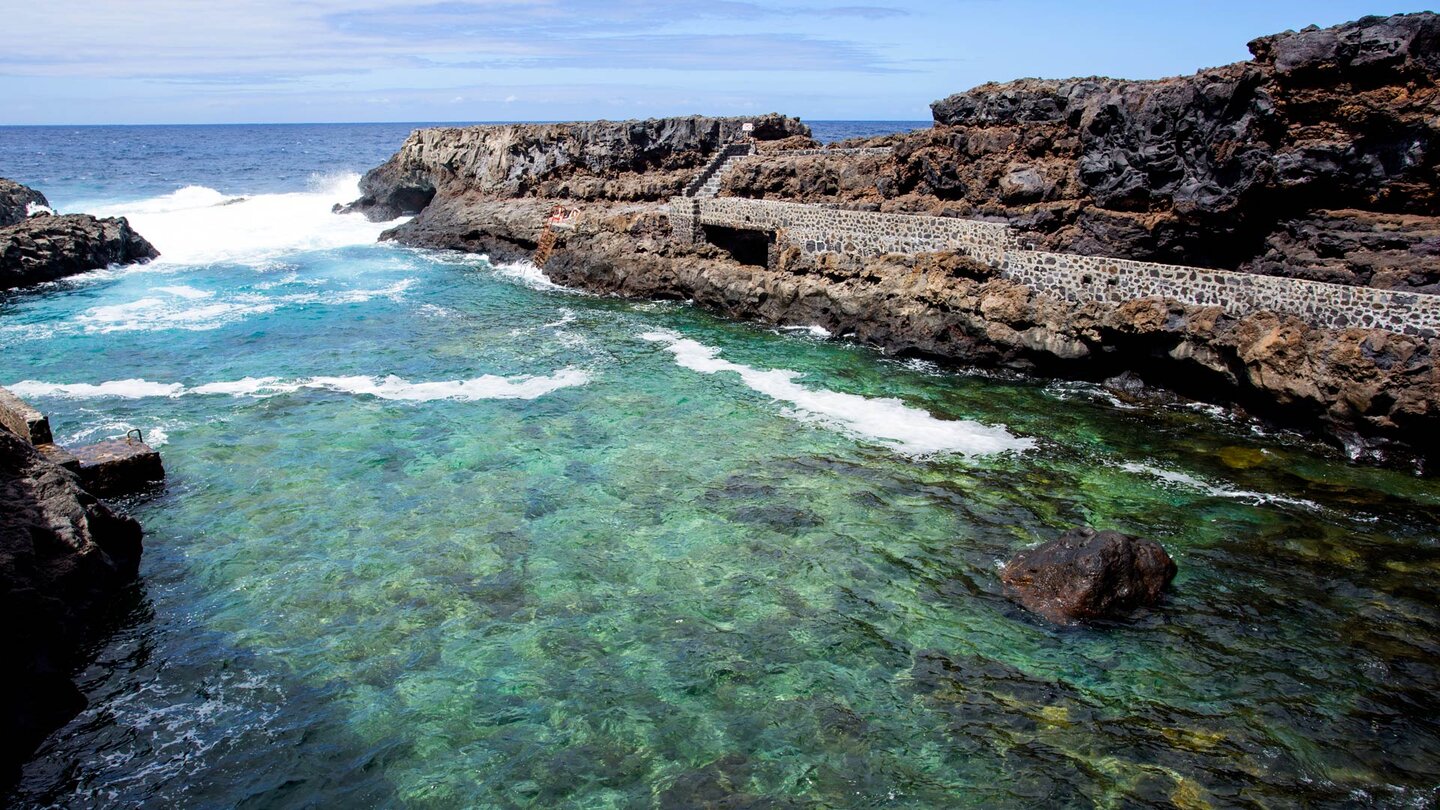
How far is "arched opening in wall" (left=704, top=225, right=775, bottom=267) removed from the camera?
32.8 metres

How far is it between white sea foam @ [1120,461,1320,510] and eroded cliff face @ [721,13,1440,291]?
5.78 meters

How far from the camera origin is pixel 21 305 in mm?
31172

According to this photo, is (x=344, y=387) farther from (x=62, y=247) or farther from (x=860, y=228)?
(x=62, y=247)

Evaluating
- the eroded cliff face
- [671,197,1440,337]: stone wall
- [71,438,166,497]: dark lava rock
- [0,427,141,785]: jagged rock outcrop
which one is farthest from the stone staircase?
[0,427,141,785]: jagged rock outcrop

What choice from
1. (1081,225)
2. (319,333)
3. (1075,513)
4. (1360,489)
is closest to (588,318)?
(319,333)

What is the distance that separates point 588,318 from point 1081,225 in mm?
14592

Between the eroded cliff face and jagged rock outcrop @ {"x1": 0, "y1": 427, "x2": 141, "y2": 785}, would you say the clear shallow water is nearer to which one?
jagged rock outcrop @ {"x1": 0, "y1": 427, "x2": 141, "y2": 785}

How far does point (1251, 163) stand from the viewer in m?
19.9

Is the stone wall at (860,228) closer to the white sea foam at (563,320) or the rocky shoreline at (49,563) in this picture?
the white sea foam at (563,320)

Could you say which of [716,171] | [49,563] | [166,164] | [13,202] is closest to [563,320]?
[716,171]

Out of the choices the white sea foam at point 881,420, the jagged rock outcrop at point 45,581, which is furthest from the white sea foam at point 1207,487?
the jagged rock outcrop at point 45,581

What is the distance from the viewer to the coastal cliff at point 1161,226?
57.7 feet

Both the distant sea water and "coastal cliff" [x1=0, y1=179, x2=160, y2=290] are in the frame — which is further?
the distant sea water

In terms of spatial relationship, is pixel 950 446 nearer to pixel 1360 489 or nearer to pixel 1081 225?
pixel 1360 489
